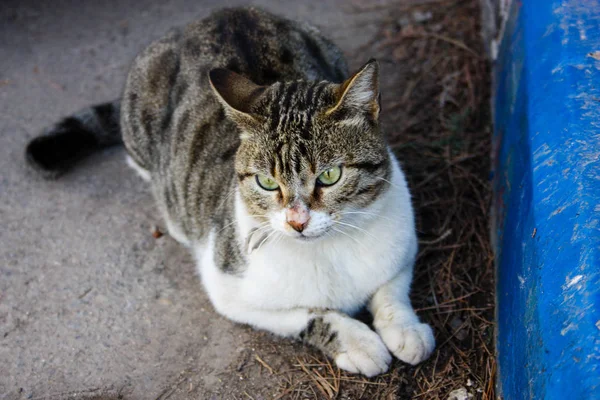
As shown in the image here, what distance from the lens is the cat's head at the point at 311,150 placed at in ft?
7.89

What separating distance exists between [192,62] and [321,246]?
1.40m

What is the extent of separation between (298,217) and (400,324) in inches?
31.8

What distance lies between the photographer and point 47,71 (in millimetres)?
4910

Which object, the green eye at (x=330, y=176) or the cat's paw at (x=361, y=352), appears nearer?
the green eye at (x=330, y=176)

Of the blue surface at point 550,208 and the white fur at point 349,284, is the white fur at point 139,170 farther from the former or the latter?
the blue surface at point 550,208

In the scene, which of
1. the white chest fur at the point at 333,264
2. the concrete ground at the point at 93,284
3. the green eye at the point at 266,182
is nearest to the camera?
the green eye at the point at 266,182

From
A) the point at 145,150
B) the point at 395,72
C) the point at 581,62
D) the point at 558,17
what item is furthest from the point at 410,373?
the point at 395,72

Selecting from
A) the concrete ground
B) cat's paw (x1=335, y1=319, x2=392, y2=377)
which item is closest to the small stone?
cat's paw (x1=335, y1=319, x2=392, y2=377)

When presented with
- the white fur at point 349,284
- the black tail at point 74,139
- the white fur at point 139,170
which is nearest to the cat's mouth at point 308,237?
the white fur at point 349,284

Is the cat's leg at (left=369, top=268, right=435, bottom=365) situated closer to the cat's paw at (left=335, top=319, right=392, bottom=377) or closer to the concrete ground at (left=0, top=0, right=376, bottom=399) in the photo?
the cat's paw at (left=335, top=319, right=392, bottom=377)

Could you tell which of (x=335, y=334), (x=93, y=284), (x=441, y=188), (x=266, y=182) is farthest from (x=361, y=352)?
(x=93, y=284)

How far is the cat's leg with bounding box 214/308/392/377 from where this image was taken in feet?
8.98

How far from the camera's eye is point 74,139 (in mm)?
4023

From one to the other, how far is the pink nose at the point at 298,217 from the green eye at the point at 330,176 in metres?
0.13
